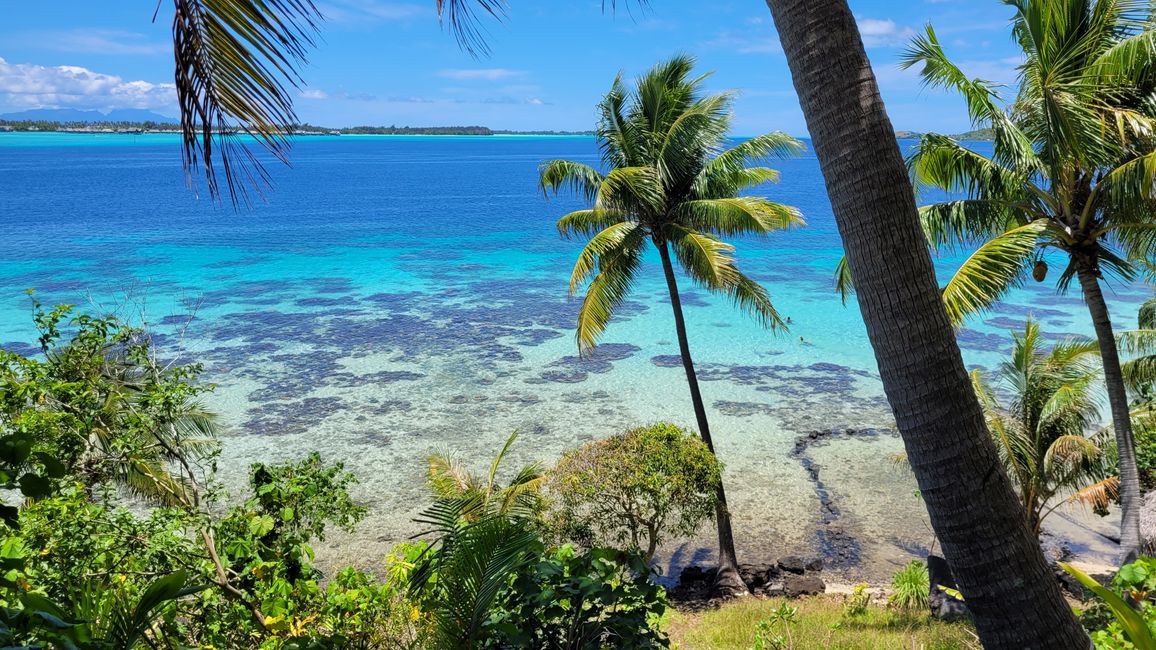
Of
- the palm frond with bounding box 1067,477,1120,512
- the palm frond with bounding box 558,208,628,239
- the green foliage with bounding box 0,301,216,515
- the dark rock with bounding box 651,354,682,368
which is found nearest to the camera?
the green foliage with bounding box 0,301,216,515

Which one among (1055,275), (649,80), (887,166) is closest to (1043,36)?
(649,80)

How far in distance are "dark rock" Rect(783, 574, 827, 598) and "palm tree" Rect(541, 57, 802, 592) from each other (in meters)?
0.86

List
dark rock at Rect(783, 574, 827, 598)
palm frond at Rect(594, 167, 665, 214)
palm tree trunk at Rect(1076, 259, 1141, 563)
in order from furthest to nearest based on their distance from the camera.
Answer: dark rock at Rect(783, 574, 827, 598)
palm frond at Rect(594, 167, 665, 214)
palm tree trunk at Rect(1076, 259, 1141, 563)

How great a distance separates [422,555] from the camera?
15.1ft

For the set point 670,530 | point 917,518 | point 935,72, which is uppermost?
point 935,72

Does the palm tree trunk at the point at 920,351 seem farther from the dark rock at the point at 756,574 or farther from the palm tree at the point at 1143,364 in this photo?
the palm tree at the point at 1143,364

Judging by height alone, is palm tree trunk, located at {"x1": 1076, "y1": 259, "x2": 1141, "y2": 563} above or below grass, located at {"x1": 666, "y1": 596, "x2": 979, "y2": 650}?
above

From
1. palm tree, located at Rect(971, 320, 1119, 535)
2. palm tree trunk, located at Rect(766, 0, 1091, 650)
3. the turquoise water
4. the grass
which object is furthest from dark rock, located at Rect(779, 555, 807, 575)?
palm tree trunk, located at Rect(766, 0, 1091, 650)

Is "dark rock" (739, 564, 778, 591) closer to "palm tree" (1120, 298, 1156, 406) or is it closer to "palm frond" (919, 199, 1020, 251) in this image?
"palm frond" (919, 199, 1020, 251)

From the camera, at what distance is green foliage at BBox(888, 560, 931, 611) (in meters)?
12.0

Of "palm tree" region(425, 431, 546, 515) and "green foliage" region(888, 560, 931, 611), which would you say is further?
"green foliage" region(888, 560, 931, 611)

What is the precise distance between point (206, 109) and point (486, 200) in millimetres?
87732

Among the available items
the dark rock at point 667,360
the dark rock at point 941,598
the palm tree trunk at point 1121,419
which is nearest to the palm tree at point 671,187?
the dark rock at point 941,598

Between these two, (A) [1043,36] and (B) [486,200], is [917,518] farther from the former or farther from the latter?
(B) [486,200]
